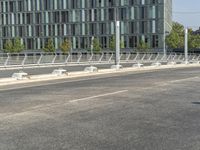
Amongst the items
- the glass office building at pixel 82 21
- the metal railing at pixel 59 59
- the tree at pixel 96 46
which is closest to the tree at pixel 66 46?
the tree at pixel 96 46

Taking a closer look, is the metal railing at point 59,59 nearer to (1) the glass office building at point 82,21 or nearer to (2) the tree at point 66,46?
(2) the tree at point 66,46

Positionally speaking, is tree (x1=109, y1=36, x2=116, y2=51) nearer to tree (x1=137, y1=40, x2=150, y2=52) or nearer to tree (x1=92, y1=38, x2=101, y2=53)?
tree (x1=92, y1=38, x2=101, y2=53)

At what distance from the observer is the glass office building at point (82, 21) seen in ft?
348

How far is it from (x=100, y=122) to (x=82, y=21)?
104 metres

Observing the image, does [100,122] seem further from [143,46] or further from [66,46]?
[66,46]

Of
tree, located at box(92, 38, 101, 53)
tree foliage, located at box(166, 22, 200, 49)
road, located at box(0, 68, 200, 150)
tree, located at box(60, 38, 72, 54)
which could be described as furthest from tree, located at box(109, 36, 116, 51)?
road, located at box(0, 68, 200, 150)

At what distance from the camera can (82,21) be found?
368ft

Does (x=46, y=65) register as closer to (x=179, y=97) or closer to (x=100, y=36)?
(x=179, y=97)

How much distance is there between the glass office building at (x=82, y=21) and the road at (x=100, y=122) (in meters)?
91.7

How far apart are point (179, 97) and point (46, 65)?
35043mm

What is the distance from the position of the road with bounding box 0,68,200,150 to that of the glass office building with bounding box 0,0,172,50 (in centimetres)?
9170

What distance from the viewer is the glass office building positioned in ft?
348

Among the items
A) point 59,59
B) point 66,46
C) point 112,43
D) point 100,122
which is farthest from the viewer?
point 66,46

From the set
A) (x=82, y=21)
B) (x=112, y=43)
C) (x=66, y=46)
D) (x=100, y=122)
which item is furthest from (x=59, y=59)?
(x=82, y=21)
